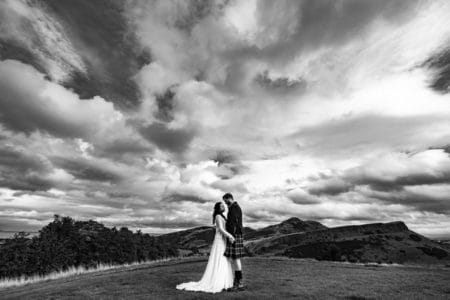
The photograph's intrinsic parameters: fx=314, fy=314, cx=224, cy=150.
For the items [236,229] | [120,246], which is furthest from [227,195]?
[120,246]

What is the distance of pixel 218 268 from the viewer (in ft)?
46.2

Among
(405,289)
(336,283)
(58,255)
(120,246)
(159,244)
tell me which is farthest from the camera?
(159,244)

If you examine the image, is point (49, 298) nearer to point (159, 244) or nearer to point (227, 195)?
point (227, 195)

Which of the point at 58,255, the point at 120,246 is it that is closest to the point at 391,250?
the point at 120,246

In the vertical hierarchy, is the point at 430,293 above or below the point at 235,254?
below

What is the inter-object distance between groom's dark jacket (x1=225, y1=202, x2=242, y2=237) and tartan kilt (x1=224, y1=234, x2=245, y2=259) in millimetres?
300

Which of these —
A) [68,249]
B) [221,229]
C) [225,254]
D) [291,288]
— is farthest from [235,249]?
[68,249]

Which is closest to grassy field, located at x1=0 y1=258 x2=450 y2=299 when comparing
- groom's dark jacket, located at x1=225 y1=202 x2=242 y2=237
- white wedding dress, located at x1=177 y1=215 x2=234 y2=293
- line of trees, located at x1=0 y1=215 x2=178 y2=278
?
white wedding dress, located at x1=177 y1=215 x2=234 y2=293

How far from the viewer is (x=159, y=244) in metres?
80.7

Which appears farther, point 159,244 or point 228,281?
point 159,244

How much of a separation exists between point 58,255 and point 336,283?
44.8 m

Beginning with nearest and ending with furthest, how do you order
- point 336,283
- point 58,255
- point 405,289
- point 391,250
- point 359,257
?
point 405,289
point 336,283
point 58,255
point 359,257
point 391,250

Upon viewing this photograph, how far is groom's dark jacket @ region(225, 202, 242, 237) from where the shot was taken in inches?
550

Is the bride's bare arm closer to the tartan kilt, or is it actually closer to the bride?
the bride
